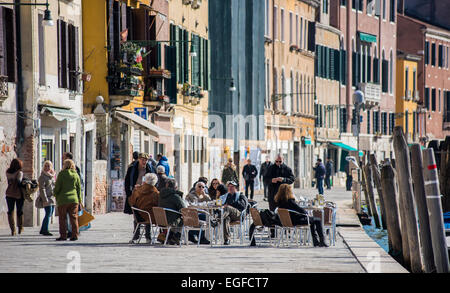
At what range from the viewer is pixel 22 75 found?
2684cm

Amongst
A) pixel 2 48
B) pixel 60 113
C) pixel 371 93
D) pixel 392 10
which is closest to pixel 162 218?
pixel 2 48

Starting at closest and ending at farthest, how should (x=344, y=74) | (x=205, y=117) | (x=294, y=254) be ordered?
1. (x=294, y=254)
2. (x=205, y=117)
3. (x=344, y=74)

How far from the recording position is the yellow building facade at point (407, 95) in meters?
87.7

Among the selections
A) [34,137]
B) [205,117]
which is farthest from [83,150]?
[205,117]

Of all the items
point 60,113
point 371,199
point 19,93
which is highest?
point 19,93

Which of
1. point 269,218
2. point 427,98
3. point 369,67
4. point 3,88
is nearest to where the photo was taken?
point 269,218

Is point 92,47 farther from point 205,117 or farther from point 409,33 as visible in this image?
point 409,33

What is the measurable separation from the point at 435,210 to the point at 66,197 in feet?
23.9

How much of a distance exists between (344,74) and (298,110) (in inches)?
481

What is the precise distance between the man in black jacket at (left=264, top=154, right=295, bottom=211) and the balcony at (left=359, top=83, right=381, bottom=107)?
173 feet

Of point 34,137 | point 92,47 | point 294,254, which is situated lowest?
point 294,254

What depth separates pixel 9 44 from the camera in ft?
84.9

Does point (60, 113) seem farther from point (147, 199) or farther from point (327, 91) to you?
point (327, 91)

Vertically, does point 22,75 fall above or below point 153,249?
above
